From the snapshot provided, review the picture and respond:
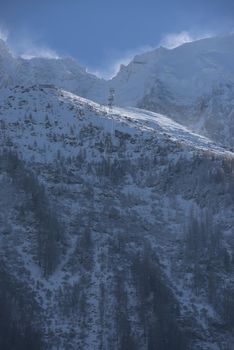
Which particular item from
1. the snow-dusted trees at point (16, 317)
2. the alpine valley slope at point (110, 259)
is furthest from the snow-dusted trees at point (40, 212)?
the snow-dusted trees at point (16, 317)

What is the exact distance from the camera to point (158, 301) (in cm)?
16375

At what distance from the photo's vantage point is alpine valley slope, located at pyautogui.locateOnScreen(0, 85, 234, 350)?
158m

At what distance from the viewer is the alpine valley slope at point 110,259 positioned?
158 m

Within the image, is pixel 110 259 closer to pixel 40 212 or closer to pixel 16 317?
pixel 40 212

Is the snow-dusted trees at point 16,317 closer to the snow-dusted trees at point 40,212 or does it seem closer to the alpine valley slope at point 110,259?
the alpine valley slope at point 110,259

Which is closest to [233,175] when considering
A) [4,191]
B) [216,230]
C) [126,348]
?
[216,230]

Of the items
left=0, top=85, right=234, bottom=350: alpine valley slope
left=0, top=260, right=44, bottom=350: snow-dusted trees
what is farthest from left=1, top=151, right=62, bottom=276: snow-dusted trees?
left=0, top=260, right=44, bottom=350: snow-dusted trees

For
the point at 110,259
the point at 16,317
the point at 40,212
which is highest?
the point at 40,212

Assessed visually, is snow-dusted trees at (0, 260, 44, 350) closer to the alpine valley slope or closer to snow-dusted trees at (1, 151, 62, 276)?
the alpine valley slope

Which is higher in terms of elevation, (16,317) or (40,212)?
(40,212)

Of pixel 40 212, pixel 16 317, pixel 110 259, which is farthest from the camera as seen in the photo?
pixel 40 212

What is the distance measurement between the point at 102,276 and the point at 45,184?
28.9 m

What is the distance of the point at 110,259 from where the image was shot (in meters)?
172

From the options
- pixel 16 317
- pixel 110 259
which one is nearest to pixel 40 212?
pixel 110 259
